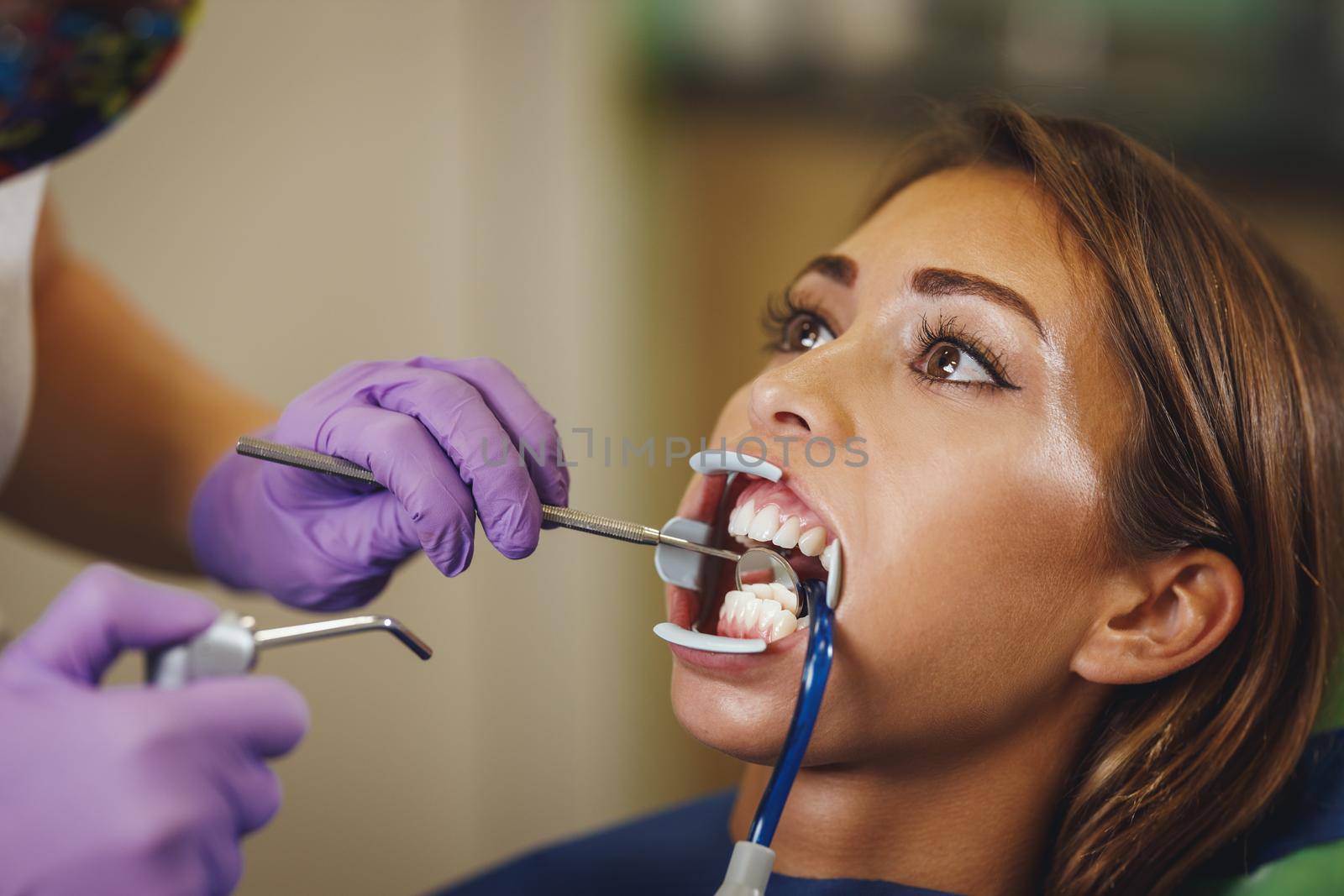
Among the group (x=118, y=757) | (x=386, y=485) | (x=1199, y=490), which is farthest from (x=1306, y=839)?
(x=118, y=757)

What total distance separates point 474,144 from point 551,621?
1.06m

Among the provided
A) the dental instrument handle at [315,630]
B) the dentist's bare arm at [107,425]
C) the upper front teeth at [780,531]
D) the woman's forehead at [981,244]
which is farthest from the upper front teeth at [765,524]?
the dentist's bare arm at [107,425]

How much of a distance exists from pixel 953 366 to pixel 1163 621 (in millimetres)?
313

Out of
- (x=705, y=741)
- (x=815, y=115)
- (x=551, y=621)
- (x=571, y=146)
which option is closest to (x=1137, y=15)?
(x=815, y=115)

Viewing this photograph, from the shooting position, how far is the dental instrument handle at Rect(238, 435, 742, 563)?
2.73ft

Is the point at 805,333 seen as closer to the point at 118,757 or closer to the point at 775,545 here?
the point at 775,545

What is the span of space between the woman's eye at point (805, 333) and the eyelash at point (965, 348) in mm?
136

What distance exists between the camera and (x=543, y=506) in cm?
92

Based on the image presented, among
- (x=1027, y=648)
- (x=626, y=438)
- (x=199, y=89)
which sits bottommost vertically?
(x=626, y=438)

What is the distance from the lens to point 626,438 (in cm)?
243

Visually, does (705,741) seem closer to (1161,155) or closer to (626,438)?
(1161,155)

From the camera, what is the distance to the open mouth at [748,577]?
3.00 ft

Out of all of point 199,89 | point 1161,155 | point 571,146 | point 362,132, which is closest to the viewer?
point 1161,155

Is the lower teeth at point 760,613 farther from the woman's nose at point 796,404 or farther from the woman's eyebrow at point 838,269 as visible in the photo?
the woman's eyebrow at point 838,269
